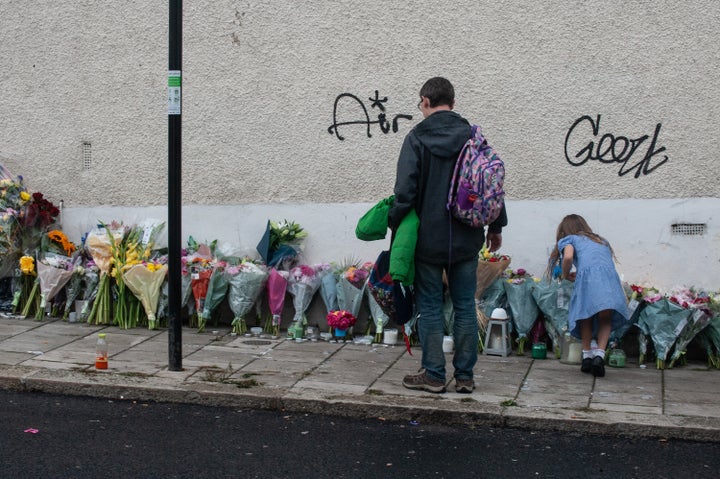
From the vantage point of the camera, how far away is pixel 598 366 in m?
6.41

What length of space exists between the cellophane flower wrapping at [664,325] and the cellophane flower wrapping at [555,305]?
57 cm

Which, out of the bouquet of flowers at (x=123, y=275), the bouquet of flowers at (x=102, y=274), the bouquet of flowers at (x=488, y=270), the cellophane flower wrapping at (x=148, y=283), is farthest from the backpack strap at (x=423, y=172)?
the bouquet of flowers at (x=102, y=274)

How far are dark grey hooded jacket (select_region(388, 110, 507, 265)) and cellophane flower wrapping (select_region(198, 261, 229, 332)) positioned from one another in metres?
2.51

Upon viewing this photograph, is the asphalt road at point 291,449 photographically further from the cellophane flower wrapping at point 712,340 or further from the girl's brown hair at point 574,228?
the girl's brown hair at point 574,228

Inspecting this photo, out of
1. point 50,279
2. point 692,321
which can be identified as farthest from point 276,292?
point 692,321

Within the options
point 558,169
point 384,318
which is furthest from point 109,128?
point 558,169

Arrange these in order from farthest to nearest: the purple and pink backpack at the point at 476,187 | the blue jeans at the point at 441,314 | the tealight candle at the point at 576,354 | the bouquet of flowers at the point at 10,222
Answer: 1. the bouquet of flowers at the point at 10,222
2. the tealight candle at the point at 576,354
3. the blue jeans at the point at 441,314
4. the purple and pink backpack at the point at 476,187

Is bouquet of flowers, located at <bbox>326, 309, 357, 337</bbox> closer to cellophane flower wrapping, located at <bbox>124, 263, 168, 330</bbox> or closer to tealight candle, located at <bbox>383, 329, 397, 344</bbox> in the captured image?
tealight candle, located at <bbox>383, 329, 397, 344</bbox>

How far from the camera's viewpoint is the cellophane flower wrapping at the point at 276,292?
7.82 meters

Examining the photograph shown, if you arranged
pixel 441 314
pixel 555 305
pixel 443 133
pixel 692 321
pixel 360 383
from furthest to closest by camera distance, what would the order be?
pixel 555 305 < pixel 692 321 < pixel 360 383 < pixel 441 314 < pixel 443 133

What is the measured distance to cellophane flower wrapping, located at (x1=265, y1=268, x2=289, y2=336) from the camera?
782 centimetres

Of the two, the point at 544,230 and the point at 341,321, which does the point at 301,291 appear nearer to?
the point at 341,321

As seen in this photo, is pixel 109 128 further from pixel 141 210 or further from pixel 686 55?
pixel 686 55

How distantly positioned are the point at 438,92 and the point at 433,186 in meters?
0.58
